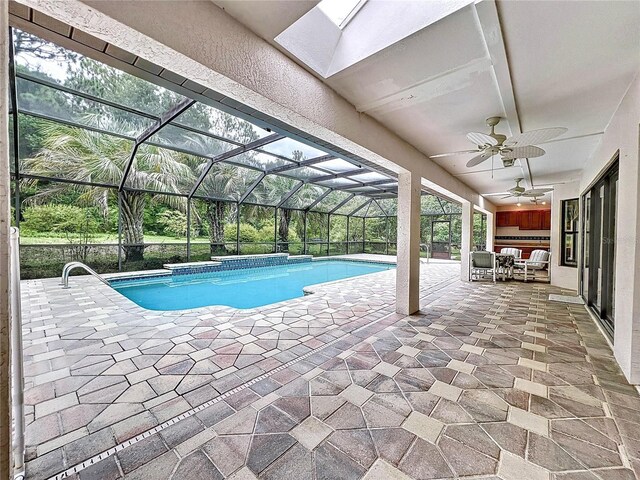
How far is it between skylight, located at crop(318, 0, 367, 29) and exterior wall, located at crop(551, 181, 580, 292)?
7.51 metres

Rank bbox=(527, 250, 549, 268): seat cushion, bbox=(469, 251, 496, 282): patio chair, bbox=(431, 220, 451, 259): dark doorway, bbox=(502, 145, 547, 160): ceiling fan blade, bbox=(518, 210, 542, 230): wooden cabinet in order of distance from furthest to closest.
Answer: bbox=(431, 220, 451, 259): dark doorway → bbox=(518, 210, 542, 230): wooden cabinet → bbox=(527, 250, 549, 268): seat cushion → bbox=(469, 251, 496, 282): patio chair → bbox=(502, 145, 547, 160): ceiling fan blade

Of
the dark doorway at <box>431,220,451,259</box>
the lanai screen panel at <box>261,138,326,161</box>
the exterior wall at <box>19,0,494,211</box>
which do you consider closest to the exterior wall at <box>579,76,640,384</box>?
the exterior wall at <box>19,0,494,211</box>

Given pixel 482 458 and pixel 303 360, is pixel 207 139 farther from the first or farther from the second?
pixel 482 458

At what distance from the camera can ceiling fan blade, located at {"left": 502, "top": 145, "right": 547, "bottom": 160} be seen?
3.47 metres

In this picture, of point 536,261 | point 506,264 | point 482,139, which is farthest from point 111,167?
point 536,261

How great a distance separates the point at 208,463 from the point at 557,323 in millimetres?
4879

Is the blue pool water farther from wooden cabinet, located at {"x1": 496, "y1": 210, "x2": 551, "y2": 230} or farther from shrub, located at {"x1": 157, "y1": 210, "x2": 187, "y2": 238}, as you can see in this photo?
wooden cabinet, located at {"x1": 496, "y1": 210, "x2": 551, "y2": 230}

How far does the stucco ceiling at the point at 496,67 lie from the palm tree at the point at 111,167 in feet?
15.8

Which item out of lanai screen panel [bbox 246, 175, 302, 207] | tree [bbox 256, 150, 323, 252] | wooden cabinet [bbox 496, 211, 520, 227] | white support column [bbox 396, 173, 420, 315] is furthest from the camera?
wooden cabinet [bbox 496, 211, 520, 227]

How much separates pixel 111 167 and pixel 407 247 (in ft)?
24.8

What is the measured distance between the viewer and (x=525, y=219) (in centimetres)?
1234

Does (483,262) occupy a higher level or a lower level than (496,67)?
lower

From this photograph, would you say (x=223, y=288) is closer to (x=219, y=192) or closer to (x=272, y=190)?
(x=219, y=192)

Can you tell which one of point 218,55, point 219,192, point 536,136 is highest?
point 219,192
